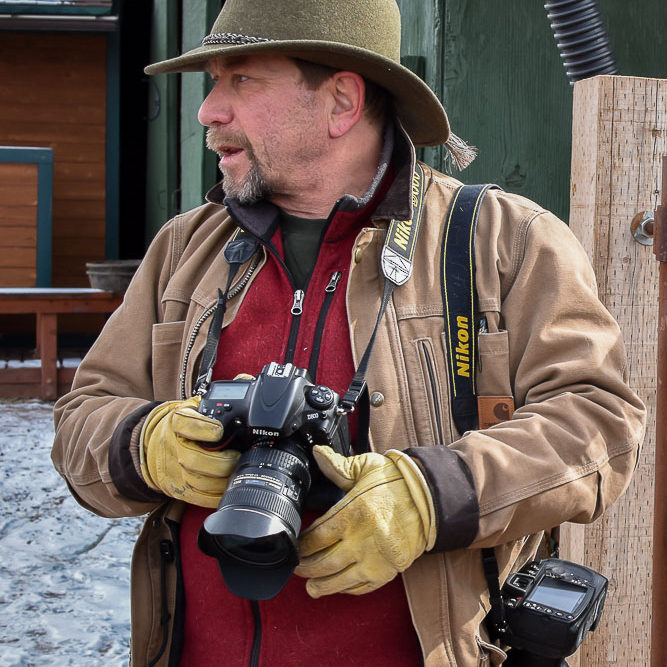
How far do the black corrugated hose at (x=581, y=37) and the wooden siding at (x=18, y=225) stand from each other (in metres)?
6.26

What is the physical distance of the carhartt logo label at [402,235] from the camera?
2037 millimetres

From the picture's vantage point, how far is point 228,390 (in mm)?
1847

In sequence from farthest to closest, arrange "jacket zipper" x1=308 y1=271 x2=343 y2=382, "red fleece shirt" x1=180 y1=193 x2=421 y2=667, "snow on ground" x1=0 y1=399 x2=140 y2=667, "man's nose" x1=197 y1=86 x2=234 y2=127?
"snow on ground" x1=0 y1=399 x2=140 y2=667 < "man's nose" x1=197 y1=86 x2=234 y2=127 < "jacket zipper" x1=308 y1=271 x2=343 y2=382 < "red fleece shirt" x1=180 y1=193 x2=421 y2=667

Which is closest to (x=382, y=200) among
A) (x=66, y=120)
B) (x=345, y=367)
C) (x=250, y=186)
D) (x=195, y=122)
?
(x=250, y=186)

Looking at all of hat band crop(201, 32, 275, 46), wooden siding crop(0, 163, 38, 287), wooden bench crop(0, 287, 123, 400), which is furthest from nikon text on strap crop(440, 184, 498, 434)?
wooden siding crop(0, 163, 38, 287)

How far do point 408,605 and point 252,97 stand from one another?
1.09m

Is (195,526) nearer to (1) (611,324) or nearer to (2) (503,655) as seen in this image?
(2) (503,655)

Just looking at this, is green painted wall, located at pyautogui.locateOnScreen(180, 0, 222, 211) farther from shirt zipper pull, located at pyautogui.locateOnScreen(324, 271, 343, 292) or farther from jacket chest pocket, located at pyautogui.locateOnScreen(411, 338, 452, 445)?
jacket chest pocket, located at pyautogui.locateOnScreen(411, 338, 452, 445)

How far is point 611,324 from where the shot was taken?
6.43 ft

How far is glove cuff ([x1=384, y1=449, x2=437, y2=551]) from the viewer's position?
174cm

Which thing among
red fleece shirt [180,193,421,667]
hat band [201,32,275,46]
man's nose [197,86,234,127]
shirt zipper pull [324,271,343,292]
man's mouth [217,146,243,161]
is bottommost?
red fleece shirt [180,193,421,667]

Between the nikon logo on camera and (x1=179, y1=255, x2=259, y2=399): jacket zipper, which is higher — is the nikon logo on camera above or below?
below

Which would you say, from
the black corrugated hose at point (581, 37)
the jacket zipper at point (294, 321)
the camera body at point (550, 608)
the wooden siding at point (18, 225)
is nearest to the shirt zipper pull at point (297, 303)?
the jacket zipper at point (294, 321)

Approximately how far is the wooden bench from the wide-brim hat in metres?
5.97
